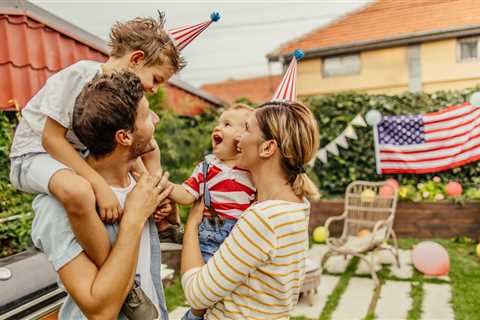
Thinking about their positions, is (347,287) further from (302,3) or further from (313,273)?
(302,3)

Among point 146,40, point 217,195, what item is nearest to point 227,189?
point 217,195

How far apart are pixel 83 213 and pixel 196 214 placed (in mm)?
419

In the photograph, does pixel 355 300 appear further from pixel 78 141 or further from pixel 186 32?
pixel 78 141

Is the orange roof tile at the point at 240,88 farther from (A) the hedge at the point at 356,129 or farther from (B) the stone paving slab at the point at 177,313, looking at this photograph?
(B) the stone paving slab at the point at 177,313

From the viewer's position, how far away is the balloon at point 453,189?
6.41m

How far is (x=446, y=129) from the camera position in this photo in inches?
253

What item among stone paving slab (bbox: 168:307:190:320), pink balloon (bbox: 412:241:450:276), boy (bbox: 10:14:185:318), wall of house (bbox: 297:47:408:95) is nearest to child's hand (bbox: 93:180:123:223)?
boy (bbox: 10:14:185:318)

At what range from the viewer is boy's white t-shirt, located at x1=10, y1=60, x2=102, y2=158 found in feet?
4.07

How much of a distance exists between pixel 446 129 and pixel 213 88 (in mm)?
15116

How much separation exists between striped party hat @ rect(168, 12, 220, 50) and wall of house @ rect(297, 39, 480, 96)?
3.09 meters

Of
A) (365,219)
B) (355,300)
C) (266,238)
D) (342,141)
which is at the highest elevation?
(266,238)

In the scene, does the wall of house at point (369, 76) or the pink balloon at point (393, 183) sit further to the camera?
the wall of house at point (369, 76)

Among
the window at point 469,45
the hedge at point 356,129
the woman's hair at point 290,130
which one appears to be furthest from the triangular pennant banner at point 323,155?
the woman's hair at point 290,130

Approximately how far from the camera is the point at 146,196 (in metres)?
1.12
